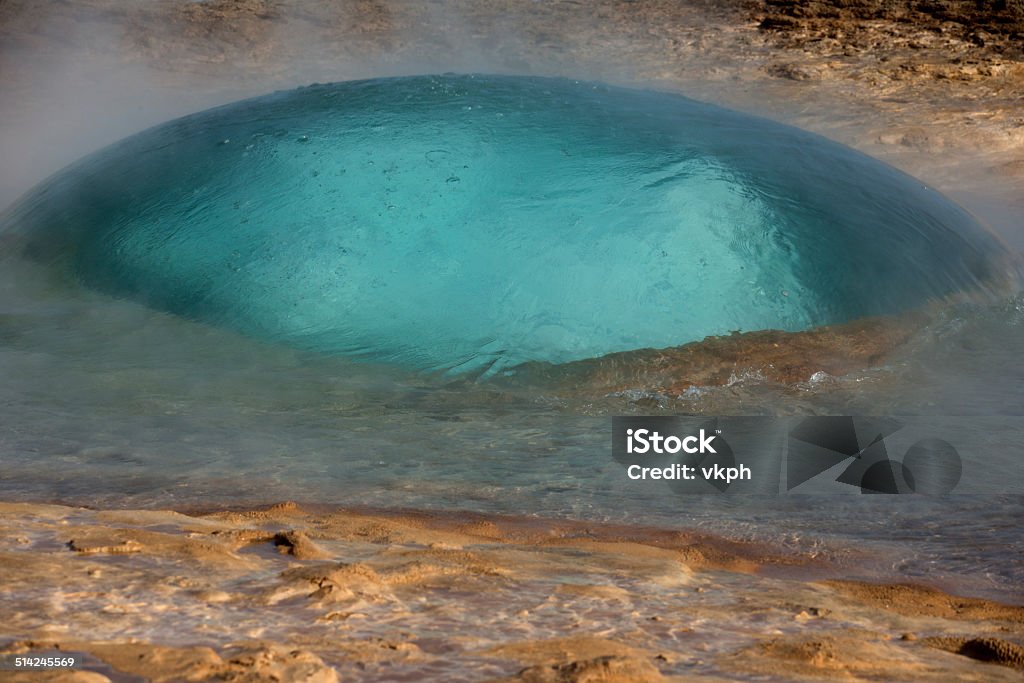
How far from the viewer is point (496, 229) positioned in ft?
16.0

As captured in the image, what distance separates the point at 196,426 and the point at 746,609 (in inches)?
91.7

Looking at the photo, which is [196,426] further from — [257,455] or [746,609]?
[746,609]

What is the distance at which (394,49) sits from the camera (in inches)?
503

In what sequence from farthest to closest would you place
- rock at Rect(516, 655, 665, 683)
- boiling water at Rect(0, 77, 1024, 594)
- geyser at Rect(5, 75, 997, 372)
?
1. geyser at Rect(5, 75, 997, 372)
2. boiling water at Rect(0, 77, 1024, 594)
3. rock at Rect(516, 655, 665, 683)

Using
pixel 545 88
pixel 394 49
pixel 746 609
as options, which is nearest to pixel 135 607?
pixel 746 609

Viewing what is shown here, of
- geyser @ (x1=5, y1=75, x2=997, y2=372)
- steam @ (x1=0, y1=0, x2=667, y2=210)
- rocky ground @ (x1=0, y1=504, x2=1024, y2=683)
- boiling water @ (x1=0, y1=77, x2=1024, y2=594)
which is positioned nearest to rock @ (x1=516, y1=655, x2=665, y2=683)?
rocky ground @ (x1=0, y1=504, x2=1024, y2=683)

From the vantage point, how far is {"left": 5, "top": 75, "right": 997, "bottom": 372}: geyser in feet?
15.6

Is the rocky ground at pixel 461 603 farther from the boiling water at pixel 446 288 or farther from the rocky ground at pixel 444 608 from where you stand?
the boiling water at pixel 446 288

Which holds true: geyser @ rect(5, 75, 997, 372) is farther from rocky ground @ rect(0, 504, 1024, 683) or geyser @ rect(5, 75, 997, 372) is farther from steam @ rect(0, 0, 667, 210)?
steam @ rect(0, 0, 667, 210)

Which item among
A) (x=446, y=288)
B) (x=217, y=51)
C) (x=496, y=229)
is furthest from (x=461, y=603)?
(x=217, y=51)

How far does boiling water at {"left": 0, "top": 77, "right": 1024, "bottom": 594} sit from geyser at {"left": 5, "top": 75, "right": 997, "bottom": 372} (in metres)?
0.01

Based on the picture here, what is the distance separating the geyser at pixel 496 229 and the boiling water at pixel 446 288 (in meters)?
0.01

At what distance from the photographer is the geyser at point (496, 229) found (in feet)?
15.6

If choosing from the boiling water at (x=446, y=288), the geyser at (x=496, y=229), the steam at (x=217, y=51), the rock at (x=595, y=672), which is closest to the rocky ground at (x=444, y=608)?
the rock at (x=595, y=672)
